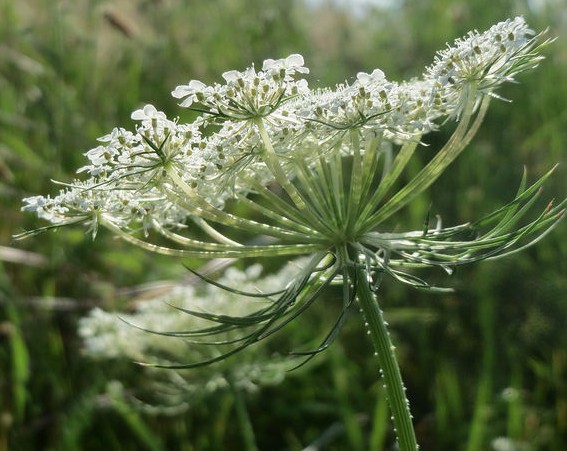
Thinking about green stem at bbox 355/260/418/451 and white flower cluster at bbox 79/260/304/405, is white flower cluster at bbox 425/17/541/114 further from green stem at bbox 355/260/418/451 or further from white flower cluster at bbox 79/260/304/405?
white flower cluster at bbox 79/260/304/405

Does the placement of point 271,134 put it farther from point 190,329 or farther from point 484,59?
point 190,329

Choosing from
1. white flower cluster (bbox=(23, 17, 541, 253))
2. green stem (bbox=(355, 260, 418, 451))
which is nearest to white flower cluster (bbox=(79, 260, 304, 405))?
white flower cluster (bbox=(23, 17, 541, 253))

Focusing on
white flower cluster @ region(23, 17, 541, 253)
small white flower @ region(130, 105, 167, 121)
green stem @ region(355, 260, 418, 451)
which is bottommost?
green stem @ region(355, 260, 418, 451)

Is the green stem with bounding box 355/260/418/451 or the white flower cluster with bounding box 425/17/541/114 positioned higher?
the white flower cluster with bounding box 425/17/541/114

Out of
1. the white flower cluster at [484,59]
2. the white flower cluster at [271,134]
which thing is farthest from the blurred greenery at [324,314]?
the white flower cluster at [484,59]

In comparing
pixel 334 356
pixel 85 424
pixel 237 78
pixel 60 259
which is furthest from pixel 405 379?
pixel 237 78

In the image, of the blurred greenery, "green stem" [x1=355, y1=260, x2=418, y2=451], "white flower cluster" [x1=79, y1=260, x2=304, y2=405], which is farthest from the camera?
the blurred greenery
